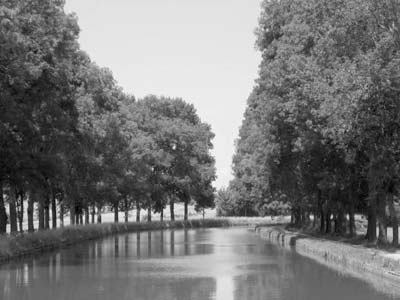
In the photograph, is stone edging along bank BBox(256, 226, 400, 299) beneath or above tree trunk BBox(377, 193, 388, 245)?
beneath

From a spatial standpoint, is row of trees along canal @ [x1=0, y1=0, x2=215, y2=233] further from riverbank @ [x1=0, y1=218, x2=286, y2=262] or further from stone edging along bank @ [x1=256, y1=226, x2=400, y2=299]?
stone edging along bank @ [x1=256, y1=226, x2=400, y2=299]

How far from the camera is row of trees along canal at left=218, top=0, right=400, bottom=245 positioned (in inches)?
1289

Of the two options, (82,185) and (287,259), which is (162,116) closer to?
(82,185)

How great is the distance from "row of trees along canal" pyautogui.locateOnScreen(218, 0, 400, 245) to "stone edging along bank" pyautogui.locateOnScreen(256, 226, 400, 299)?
3.33m

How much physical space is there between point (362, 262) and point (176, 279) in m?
9.10

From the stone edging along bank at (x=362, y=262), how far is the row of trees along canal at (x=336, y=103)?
3.33m

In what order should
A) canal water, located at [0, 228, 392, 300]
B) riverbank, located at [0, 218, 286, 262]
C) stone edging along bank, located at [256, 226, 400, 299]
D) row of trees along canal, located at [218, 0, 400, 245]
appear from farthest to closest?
riverbank, located at [0, 218, 286, 262]
row of trees along canal, located at [218, 0, 400, 245]
stone edging along bank, located at [256, 226, 400, 299]
canal water, located at [0, 228, 392, 300]

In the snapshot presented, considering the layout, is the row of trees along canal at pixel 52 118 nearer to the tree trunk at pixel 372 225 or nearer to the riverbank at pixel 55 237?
the riverbank at pixel 55 237

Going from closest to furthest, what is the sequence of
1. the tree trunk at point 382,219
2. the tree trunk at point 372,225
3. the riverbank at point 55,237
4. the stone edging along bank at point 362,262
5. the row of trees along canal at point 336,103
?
the stone edging along bank at point 362,262 → the row of trees along canal at point 336,103 → the tree trunk at point 382,219 → the riverbank at point 55,237 → the tree trunk at point 372,225

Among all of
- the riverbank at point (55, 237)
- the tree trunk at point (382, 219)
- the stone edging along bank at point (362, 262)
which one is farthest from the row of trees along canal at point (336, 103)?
the riverbank at point (55, 237)

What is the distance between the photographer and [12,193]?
48250 mm

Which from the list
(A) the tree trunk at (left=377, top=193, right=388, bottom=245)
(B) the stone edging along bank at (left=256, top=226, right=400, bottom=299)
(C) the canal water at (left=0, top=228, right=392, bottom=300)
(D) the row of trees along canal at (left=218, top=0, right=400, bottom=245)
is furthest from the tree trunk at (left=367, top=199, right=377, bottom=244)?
(C) the canal water at (left=0, top=228, right=392, bottom=300)

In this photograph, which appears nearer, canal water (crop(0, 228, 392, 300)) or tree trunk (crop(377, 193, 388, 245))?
canal water (crop(0, 228, 392, 300))

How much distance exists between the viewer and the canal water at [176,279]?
84.0ft
